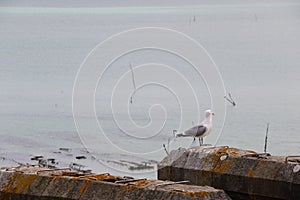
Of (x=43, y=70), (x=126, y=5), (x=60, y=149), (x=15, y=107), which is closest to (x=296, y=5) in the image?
(x=126, y=5)

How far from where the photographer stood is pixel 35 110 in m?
30.6

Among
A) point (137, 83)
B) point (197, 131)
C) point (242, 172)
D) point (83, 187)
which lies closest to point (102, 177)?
point (83, 187)

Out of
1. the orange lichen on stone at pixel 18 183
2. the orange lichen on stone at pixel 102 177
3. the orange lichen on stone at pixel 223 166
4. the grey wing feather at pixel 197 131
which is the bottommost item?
the orange lichen on stone at pixel 18 183

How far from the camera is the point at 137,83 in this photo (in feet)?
106

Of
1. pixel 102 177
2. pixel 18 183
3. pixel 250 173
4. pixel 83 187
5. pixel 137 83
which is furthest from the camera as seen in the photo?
pixel 137 83

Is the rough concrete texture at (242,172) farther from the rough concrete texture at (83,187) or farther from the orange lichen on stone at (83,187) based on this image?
the orange lichen on stone at (83,187)

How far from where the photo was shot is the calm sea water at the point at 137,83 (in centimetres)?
2091

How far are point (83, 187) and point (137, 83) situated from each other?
24.7 metres

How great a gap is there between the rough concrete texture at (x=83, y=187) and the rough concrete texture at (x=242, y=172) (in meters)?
1.21

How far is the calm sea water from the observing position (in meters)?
20.9

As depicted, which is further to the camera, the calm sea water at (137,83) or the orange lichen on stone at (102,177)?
the calm sea water at (137,83)

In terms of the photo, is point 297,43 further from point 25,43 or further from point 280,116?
point 280,116

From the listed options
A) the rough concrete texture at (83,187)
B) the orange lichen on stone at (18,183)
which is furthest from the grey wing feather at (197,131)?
the orange lichen on stone at (18,183)

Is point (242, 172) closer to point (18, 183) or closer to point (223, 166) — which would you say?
point (223, 166)
